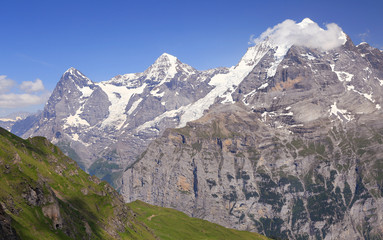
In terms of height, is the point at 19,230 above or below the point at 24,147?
below

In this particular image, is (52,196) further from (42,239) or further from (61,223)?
(42,239)

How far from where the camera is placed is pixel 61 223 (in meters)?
142

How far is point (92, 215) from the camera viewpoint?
19512 cm

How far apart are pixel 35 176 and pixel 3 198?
111 ft

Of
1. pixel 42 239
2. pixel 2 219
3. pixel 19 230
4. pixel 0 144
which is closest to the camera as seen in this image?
pixel 2 219

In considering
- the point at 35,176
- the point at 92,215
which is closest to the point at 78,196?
the point at 92,215

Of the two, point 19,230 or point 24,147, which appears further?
point 24,147

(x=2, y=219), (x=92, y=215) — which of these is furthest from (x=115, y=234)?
(x=2, y=219)

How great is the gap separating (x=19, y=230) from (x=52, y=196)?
3098 centimetres

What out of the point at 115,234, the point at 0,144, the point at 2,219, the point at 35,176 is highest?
the point at 0,144

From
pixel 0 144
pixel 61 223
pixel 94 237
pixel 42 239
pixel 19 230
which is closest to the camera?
pixel 19 230

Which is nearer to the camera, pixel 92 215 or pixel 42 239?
pixel 42 239

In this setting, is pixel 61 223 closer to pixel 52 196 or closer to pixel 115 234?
pixel 52 196

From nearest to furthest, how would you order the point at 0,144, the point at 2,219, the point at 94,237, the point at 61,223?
the point at 2,219, the point at 61,223, the point at 0,144, the point at 94,237
